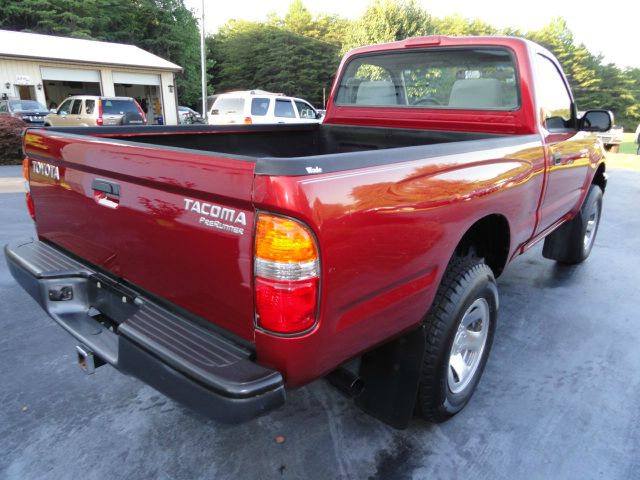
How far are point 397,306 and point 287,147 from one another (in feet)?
8.35

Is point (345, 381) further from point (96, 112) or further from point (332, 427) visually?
point (96, 112)

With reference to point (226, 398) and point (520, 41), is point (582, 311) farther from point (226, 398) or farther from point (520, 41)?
point (226, 398)


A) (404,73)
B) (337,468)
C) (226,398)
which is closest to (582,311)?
(404,73)

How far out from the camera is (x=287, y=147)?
404 cm

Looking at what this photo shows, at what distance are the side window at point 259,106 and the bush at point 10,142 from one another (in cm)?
617

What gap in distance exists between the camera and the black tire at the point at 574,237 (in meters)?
4.43

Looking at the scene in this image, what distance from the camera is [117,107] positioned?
1638 centimetres

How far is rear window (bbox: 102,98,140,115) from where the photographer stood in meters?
16.2

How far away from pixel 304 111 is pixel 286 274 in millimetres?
14576

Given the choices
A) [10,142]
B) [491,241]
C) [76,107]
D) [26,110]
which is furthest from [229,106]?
[491,241]

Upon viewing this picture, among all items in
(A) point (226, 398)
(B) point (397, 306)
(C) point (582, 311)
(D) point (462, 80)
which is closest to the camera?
(A) point (226, 398)

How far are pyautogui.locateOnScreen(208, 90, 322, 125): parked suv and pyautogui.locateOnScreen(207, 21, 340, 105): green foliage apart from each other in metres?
35.9

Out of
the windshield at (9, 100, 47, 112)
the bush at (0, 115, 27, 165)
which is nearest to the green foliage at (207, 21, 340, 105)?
the windshield at (9, 100, 47, 112)

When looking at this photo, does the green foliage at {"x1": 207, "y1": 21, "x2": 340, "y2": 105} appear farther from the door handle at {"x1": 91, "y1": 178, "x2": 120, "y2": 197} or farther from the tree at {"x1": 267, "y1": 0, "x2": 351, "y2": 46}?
the door handle at {"x1": 91, "y1": 178, "x2": 120, "y2": 197}
